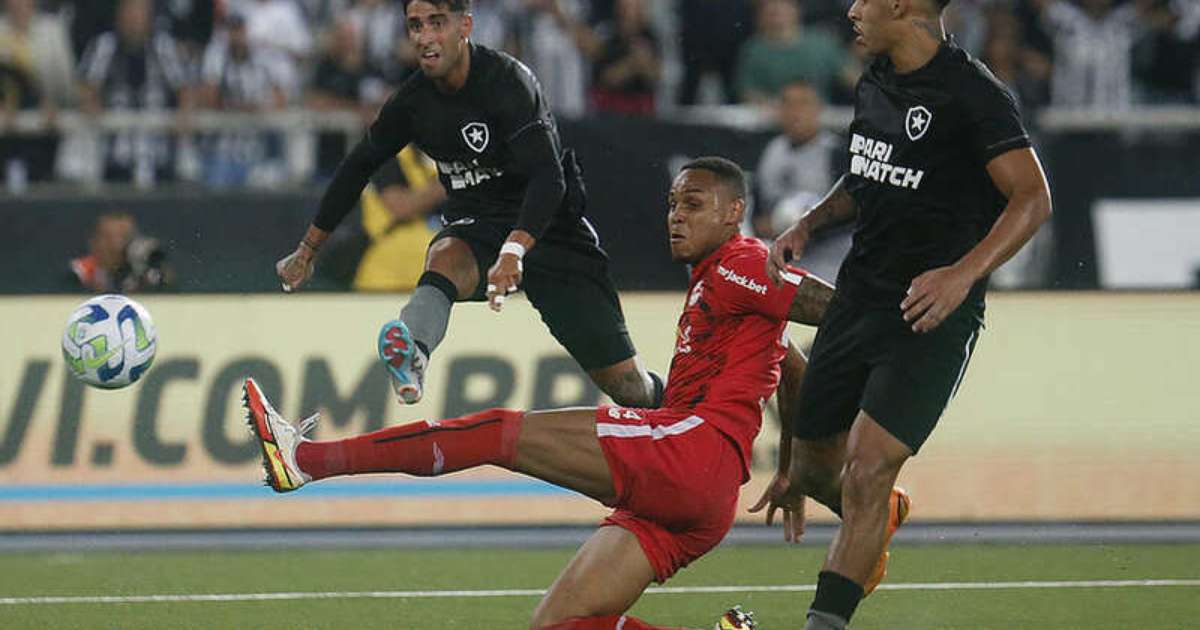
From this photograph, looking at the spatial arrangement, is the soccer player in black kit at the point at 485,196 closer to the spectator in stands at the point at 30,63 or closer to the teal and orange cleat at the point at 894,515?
the teal and orange cleat at the point at 894,515

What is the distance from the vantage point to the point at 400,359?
7031 millimetres

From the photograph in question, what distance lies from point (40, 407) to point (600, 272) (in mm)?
3433

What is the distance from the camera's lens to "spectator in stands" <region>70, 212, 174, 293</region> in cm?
1169

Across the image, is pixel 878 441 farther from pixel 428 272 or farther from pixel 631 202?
pixel 631 202

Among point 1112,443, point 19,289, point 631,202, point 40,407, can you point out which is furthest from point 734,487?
point 19,289

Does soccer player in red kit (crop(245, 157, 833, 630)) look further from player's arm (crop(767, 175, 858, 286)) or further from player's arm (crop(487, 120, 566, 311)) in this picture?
player's arm (crop(487, 120, 566, 311))

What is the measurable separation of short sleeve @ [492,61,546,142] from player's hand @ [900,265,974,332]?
7.48 ft

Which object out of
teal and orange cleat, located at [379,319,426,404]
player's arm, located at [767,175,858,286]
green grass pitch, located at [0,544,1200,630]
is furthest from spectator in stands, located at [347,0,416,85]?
player's arm, located at [767,175,858,286]

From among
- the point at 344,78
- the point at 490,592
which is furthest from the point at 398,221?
the point at 490,592

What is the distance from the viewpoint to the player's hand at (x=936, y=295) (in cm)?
609

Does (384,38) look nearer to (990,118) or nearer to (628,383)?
(628,383)

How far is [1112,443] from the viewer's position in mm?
10141

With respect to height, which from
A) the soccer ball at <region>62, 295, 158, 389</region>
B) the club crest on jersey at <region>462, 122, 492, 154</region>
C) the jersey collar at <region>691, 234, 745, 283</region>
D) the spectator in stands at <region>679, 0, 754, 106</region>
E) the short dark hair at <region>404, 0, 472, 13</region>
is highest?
the spectator in stands at <region>679, 0, 754, 106</region>

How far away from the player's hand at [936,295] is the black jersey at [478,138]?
201cm
